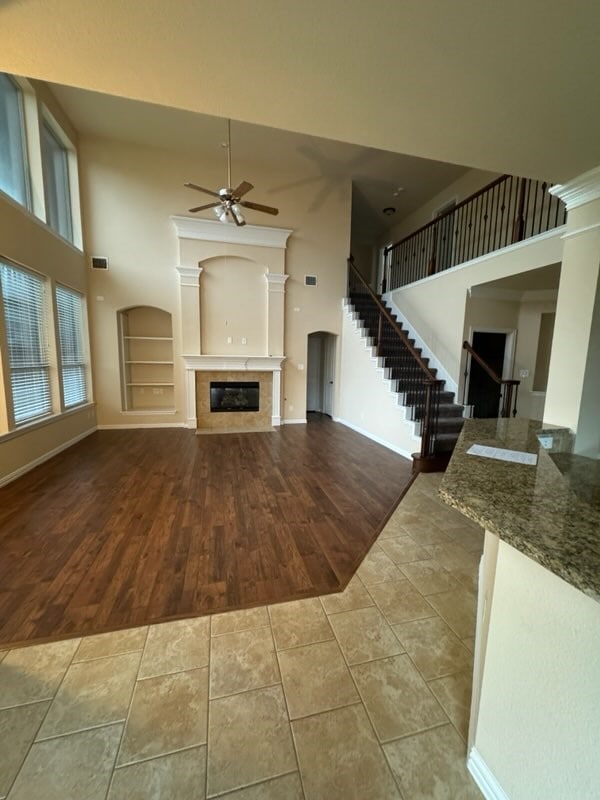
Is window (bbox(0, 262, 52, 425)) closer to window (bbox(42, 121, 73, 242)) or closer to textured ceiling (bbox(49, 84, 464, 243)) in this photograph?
window (bbox(42, 121, 73, 242))

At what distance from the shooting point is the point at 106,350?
604cm

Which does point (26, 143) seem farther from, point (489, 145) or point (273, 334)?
point (489, 145)

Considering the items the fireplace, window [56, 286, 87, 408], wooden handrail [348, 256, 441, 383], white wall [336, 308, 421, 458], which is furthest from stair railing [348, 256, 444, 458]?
window [56, 286, 87, 408]

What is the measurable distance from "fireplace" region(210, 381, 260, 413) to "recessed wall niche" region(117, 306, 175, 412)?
0.95 meters

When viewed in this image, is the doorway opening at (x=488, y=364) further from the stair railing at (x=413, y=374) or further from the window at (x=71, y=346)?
the window at (x=71, y=346)

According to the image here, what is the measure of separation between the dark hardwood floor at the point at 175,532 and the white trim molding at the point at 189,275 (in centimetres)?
331

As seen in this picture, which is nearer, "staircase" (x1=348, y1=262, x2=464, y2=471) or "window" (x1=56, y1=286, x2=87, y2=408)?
"staircase" (x1=348, y1=262, x2=464, y2=471)

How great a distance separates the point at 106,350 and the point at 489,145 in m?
6.40

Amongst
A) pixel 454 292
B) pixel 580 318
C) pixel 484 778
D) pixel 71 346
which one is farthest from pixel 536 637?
pixel 71 346

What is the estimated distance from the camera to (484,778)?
108 centimetres

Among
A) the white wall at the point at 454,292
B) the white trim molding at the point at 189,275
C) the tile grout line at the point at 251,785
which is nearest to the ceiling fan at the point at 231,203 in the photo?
the white trim molding at the point at 189,275

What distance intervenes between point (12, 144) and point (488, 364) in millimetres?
7603

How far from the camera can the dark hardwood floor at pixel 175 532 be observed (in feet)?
6.36

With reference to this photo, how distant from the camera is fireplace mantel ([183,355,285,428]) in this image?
6258mm
